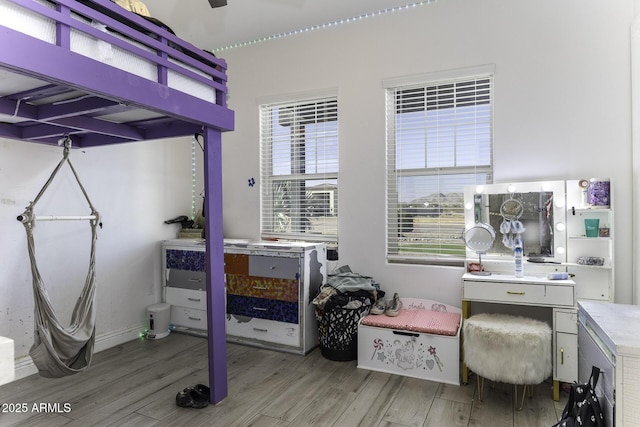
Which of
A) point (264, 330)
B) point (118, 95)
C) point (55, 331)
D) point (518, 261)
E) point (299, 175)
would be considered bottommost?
point (264, 330)

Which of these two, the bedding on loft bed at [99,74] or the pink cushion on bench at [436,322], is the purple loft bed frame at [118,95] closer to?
the bedding on loft bed at [99,74]

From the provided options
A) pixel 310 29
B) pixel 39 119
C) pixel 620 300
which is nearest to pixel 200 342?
pixel 39 119

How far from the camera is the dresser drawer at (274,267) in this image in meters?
3.24

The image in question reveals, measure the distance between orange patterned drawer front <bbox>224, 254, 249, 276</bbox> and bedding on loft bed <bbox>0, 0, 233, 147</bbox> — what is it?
4.00 feet

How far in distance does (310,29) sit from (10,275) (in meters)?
3.15

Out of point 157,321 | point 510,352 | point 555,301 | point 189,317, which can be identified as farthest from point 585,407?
point 157,321

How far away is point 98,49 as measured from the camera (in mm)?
1675

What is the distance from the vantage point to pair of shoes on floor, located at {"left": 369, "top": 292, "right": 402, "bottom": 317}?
10.1 ft

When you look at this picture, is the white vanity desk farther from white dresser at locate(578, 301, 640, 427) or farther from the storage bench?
white dresser at locate(578, 301, 640, 427)

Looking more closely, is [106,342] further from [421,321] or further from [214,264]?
[421,321]

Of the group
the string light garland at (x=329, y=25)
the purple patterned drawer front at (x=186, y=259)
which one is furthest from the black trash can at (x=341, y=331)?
the string light garland at (x=329, y=25)

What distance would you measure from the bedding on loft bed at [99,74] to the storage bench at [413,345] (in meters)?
1.80

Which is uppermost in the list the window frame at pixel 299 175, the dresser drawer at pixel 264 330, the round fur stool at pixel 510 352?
the window frame at pixel 299 175

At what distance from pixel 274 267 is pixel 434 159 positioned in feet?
5.29
